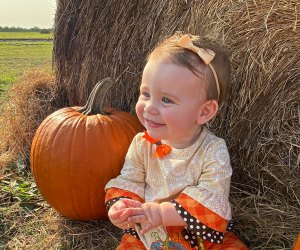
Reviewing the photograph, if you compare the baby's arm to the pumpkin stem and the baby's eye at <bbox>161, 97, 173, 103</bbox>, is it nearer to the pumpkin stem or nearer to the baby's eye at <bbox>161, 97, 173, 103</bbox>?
the baby's eye at <bbox>161, 97, 173, 103</bbox>

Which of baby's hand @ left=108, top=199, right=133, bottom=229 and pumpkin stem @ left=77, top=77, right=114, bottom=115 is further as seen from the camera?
pumpkin stem @ left=77, top=77, right=114, bottom=115

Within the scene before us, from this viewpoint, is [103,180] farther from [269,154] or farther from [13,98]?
[13,98]

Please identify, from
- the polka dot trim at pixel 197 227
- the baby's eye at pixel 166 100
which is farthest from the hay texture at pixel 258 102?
the baby's eye at pixel 166 100

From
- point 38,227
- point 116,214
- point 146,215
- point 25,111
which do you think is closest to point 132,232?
point 116,214

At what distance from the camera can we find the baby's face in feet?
6.08

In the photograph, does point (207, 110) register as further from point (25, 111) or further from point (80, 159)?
point (25, 111)

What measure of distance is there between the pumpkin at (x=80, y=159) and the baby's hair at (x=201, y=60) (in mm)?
716

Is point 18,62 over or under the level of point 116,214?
under

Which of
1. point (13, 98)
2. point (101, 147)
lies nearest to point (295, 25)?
point (101, 147)

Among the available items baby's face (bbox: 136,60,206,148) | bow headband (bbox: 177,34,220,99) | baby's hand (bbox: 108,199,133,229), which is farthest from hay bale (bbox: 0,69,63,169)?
bow headband (bbox: 177,34,220,99)

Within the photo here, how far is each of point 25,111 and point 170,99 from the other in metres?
2.38

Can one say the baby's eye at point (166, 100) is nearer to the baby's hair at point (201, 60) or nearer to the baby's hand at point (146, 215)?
the baby's hair at point (201, 60)

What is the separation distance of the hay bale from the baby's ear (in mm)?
1965

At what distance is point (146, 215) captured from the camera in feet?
5.98
